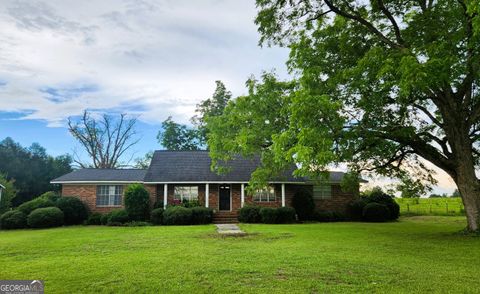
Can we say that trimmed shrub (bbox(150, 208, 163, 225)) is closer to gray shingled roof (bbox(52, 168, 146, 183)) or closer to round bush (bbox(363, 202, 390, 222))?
gray shingled roof (bbox(52, 168, 146, 183))

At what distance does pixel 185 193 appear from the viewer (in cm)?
2461

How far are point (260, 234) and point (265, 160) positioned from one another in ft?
11.4

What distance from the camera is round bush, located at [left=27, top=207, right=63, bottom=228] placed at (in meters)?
20.1

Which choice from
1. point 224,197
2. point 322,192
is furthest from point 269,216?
point 322,192

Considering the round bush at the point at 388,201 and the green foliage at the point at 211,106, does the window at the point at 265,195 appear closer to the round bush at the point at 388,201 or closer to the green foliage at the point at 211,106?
the round bush at the point at 388,201

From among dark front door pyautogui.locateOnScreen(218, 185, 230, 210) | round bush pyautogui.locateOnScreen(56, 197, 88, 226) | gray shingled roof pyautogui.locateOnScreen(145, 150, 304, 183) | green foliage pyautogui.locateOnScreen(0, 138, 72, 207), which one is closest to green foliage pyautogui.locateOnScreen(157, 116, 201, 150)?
green foliage pyautogui.locateOnScreen(0, 138, 72, 207)

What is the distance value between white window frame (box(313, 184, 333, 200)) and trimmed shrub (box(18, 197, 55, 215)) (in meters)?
18.0

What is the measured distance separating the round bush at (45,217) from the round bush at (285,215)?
13323 millimetres

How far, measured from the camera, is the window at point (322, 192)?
25.6 meters

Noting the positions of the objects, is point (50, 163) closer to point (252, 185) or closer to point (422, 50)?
point (252, 185)

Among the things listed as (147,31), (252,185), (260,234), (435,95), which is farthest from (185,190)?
(435,95)

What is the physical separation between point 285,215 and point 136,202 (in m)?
9.33

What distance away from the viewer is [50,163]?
35.6 m

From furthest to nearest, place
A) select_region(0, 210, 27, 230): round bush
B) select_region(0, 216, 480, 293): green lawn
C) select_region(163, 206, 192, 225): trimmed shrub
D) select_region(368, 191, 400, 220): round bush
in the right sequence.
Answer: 1. select_region(368, 191, 400, 220): round bush
2. select_region(163, 206, 192, 225): trimmed shrub
3. select_region(0, 210, 27, 230): round bush
4. select_region(0, 216, 480, 293): green lawn
